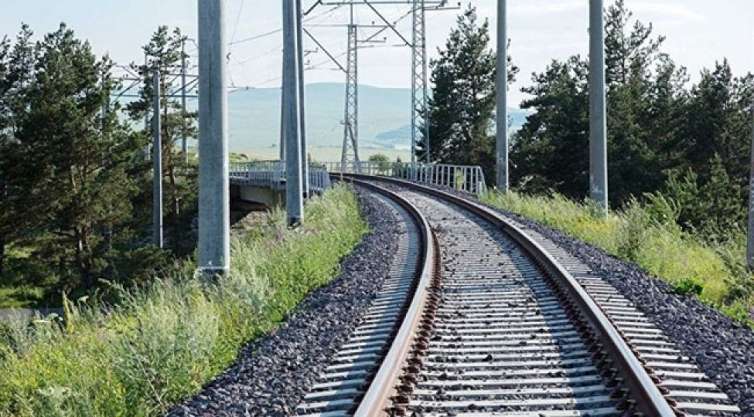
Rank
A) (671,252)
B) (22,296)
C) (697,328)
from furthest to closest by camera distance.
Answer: (22,296), (671,252), (697,328)

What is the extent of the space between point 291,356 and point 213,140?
162 inches

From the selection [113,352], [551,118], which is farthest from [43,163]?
[113,352]

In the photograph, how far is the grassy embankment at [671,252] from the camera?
480 inches

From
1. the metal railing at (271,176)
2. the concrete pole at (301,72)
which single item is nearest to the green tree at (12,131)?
the metal railing at (271,176)

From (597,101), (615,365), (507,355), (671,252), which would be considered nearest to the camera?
(615,365)

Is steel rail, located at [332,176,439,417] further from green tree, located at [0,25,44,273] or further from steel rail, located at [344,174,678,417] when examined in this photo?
green tree, located at [0,25,44,273]

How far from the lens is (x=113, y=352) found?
7.86 meters

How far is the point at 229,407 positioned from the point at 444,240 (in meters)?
10.7

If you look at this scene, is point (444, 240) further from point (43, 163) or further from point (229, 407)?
point (43, 163)

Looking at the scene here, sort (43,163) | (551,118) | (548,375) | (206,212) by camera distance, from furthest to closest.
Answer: (551,118) → (43,163) → (206,212) → (548,375)

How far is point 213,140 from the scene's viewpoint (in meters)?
11.5

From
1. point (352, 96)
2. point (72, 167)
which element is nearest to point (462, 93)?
point (352, 96)

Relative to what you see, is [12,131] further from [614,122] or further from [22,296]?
[614,122]

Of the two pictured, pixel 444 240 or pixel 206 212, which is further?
pixel 444 240
